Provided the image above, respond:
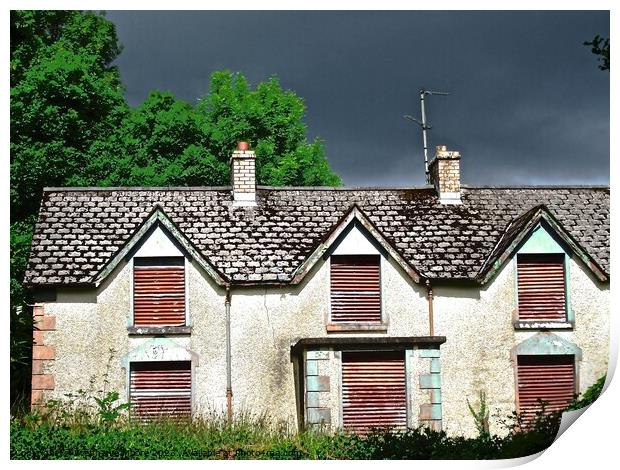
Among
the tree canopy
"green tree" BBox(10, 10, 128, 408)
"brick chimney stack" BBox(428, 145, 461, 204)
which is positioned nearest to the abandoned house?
"brick chimney stack" BBox(428, 145, 461, 204)

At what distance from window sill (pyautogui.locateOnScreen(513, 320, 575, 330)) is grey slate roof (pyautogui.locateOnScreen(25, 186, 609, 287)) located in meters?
0.90

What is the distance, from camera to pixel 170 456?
12.7m

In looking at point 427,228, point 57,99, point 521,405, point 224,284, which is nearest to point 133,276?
point 224,284

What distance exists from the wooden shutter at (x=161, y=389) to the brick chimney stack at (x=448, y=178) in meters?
4.48

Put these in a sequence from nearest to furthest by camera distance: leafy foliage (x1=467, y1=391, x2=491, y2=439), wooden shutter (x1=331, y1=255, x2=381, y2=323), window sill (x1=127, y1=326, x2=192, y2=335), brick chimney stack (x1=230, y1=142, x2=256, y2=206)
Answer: leafy foliage (x1=467, y1=391, x2=491, y2=439) < window sill (x1=127, y1=326, x2=192, y2=335) < wooden shutter (x1=331, y1=255, x2=381, y2=323) < brick chimney stack (x1=230, y1=142, x2=256, y2=206)

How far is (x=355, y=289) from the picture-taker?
1532cm

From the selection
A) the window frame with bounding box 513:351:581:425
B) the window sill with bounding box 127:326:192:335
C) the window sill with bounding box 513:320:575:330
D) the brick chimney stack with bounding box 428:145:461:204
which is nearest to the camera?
the window frame with bounding box 513:351:581:425

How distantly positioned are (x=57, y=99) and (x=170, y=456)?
4.61 metres

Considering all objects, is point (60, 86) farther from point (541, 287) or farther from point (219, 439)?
point (541, 287)

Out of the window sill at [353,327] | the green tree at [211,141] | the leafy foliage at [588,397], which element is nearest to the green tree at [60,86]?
the green tree at [211,141]

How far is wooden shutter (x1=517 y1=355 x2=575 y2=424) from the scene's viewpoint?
45.5 feet

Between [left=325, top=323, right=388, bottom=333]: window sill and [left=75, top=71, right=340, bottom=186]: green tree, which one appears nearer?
[left=75, top=71, right=340, bottom=186]: green tree

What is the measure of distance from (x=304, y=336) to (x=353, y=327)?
2.22ft

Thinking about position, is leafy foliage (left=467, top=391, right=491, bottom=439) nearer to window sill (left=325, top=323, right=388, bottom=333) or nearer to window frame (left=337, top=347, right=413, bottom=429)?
window frame (left=337, top=347, right=413, bottom=429)
